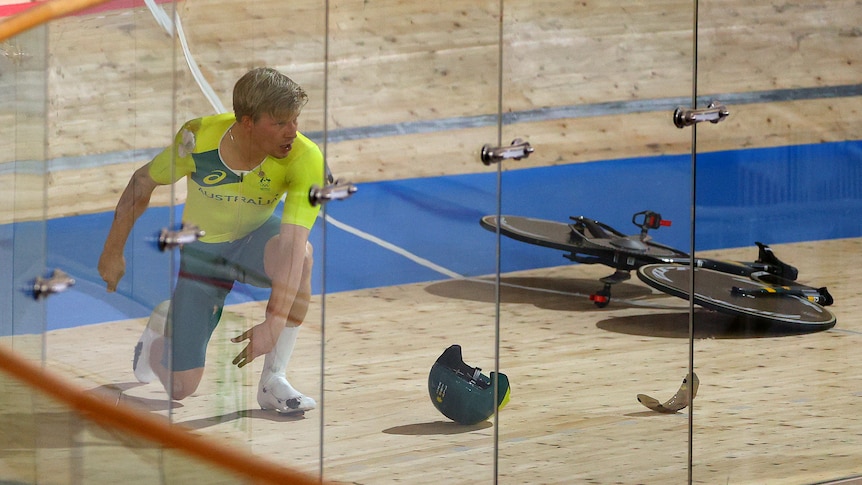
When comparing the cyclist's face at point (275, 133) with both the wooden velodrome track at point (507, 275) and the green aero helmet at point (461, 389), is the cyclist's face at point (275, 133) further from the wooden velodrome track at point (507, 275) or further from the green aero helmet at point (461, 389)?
the green aero helmet at point (461, 389)

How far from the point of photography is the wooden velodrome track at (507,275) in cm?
289

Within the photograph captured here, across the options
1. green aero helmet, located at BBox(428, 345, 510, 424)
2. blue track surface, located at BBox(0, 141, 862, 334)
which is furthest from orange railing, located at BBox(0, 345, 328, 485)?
green aero helmet, located at BBox(428, 345, 510, 424)

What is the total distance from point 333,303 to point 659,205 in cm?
95

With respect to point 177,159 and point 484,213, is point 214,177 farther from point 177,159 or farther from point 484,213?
point 484,213

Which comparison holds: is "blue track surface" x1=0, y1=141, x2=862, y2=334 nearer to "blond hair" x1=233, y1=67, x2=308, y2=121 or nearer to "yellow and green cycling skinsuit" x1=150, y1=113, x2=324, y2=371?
"yellow and green cycling skinsuit" x1=150, y1=113, x2=324, y2=371

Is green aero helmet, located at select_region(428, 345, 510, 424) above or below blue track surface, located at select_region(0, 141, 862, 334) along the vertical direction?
below

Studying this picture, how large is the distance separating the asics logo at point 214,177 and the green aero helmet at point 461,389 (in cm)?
68

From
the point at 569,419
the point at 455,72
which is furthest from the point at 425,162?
the point at 569,419

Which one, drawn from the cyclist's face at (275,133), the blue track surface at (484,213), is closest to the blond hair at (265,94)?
the cyclist's face at (275,133)

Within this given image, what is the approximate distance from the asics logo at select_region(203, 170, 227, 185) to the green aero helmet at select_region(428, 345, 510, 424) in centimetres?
68

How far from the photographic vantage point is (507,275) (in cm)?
321

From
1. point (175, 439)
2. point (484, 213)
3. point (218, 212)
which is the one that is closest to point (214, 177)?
point (218, 212)

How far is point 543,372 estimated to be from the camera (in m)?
3.31

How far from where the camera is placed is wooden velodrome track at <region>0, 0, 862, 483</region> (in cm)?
289
